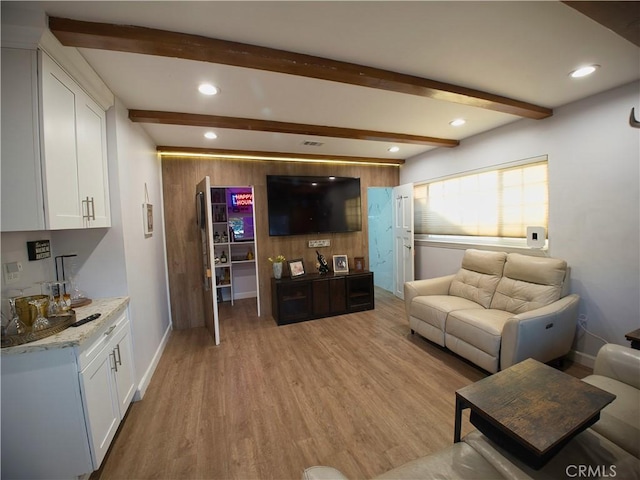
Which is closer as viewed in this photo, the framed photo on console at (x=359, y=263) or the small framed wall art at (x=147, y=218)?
the small framed wall art at (x=147, y=218)

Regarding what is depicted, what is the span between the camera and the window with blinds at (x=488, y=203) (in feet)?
9.43

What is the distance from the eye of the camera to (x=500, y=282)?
2.85m

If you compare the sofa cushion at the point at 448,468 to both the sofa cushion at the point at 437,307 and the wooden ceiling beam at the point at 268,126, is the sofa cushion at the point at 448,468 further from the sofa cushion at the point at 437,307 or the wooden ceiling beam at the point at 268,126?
the wooden ceiling beam at the point at 268,126

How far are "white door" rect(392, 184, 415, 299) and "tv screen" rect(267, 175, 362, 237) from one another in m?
0.69

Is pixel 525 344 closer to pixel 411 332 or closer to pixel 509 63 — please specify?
pixel 411 332

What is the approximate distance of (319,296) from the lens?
12.8 ft

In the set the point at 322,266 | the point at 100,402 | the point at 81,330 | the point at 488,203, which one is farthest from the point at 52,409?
the point at 488,203

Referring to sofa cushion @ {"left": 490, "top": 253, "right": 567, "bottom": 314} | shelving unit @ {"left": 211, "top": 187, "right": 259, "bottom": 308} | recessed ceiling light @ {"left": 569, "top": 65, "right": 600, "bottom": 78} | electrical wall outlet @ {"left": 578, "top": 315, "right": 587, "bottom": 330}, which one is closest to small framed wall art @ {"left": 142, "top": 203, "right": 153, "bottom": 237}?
shelving unit @ {"left": 211, "top": 187, "right": 259, "bottom": 308}

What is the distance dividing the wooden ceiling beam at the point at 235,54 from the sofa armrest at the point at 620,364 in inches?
79.2

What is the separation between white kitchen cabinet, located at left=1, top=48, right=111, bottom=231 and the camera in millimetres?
1319

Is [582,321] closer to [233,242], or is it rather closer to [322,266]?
[322,266]

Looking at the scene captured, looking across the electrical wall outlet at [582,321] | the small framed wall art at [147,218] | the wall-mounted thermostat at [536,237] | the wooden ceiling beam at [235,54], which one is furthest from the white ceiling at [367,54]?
the electrical wall outlet at [582,321]

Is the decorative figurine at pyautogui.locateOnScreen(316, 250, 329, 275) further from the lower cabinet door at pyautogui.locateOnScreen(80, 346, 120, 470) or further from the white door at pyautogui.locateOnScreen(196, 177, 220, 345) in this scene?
the lower cabinet door at pyautogui.locateOnScreen(80, 346, 120, 470)

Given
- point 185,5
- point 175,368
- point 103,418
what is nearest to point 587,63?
point 185,5
